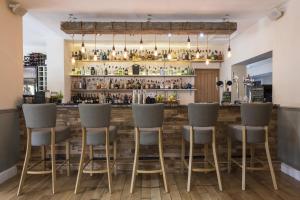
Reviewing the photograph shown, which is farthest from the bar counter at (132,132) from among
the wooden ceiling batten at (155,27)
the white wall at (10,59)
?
the wooden ceiling batten at (155,27)

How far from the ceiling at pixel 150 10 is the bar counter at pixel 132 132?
65.4 inches

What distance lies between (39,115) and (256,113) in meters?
2.80

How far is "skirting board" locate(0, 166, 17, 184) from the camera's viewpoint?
438 cm

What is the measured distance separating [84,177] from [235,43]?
4992 mm

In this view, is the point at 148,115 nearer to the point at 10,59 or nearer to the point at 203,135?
the point at 203,135

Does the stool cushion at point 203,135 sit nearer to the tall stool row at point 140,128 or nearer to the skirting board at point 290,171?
the tall stool row at point 140,128

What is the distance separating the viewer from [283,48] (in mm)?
4820

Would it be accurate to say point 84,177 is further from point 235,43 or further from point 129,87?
point 235,43

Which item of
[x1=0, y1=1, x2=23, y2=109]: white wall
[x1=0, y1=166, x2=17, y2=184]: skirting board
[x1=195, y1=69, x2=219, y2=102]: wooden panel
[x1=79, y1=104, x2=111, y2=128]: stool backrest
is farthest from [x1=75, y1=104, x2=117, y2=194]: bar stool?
[x1=195, y1=69, x2=219, y2=102]: wooden panel

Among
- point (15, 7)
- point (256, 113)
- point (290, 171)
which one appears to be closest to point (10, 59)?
point (15, 7)

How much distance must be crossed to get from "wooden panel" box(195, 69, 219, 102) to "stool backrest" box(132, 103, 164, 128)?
4.86m

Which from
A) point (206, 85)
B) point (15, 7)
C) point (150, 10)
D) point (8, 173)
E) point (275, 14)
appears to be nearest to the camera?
point (8, 173)

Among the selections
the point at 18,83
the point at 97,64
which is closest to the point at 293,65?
the point at 18,83

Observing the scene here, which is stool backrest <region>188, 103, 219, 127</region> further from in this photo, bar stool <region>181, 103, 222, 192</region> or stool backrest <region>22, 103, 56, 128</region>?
stool backrest <region>22, 103, 56, 128</region>
